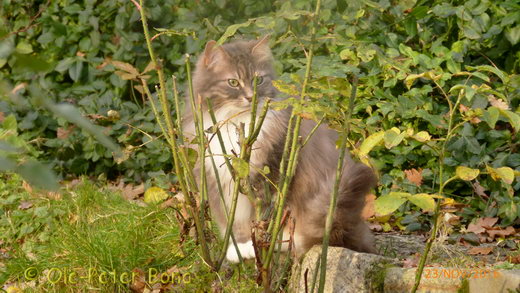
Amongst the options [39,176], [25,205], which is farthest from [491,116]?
[25,205]

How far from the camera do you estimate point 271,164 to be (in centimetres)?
302

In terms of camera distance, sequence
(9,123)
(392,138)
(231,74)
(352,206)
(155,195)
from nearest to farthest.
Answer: (392,138) < (352,206) < (231,74) < (9,123) < (155,195)

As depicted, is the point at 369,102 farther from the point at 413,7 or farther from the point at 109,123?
the point at 109,123

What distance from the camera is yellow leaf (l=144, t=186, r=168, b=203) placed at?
13.8 ft

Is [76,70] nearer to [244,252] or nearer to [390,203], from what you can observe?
[244,252]

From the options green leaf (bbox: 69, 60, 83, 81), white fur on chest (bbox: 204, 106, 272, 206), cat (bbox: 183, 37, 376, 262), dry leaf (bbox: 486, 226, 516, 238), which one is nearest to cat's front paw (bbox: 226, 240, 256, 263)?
cat (bbox: 183, 37, 376, 262)

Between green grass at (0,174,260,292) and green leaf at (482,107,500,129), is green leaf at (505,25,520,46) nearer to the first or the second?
green leaf at (482,107,500,129)

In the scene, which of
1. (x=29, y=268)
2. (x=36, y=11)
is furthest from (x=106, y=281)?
(x=36, y=11)

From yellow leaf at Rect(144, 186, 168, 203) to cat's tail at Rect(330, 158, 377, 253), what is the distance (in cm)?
161

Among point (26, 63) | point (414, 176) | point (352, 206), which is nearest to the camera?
point (26, 63)

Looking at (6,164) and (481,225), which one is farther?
(481,225)

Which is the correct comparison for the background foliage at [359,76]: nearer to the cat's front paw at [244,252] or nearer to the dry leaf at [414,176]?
the dry leaf at [414,176]

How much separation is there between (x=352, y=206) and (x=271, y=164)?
0.43m

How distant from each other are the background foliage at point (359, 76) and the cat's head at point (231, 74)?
0.28 m
